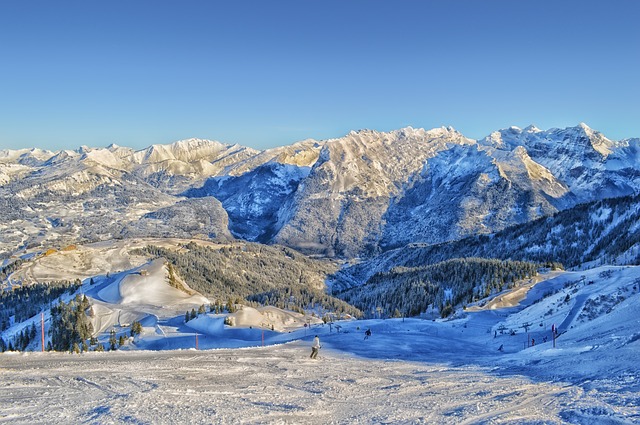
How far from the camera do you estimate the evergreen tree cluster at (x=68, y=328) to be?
244 feet

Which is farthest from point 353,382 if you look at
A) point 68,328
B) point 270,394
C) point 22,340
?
point 22,340

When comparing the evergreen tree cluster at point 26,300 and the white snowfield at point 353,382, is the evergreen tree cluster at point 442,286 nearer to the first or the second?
the white snowfield at point 353,382

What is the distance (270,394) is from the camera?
21.6 metres

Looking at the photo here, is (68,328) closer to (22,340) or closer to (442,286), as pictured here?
(22,340)

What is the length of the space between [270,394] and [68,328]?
67758 millimetres

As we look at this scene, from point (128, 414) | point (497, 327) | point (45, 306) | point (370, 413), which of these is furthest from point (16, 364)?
point (45, 306)

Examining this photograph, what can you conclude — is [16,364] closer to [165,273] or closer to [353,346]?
[353,346]

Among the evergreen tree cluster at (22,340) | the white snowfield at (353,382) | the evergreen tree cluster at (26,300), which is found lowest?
the evergreen tree cluster at (22,340)

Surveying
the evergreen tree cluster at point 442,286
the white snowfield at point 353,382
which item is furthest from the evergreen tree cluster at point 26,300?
the white snowfield at point 353,382

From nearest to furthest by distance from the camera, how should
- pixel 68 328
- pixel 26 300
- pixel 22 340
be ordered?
pixel 68 328 < pixel 22 340 < pixel 26 300

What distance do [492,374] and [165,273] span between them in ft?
377

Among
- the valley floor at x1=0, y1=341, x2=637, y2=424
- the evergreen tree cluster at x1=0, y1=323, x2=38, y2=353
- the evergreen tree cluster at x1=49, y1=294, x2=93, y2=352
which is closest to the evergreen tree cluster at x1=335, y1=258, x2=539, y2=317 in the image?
the evergreen tree cluster at x1=49, y1=294, x2=93, y2=352

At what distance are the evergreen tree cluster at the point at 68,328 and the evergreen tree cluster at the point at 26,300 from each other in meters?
41.3

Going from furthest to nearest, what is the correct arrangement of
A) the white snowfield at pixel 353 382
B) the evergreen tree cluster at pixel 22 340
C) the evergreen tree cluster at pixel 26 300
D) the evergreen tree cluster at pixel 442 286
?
the evergreen tree cluster at pixel 26 300 < the evergreen tree cluster at pixel 442 286 < the evergreen tree cluster at pixel 22 340 < the white snowfield at pixel 353 382
